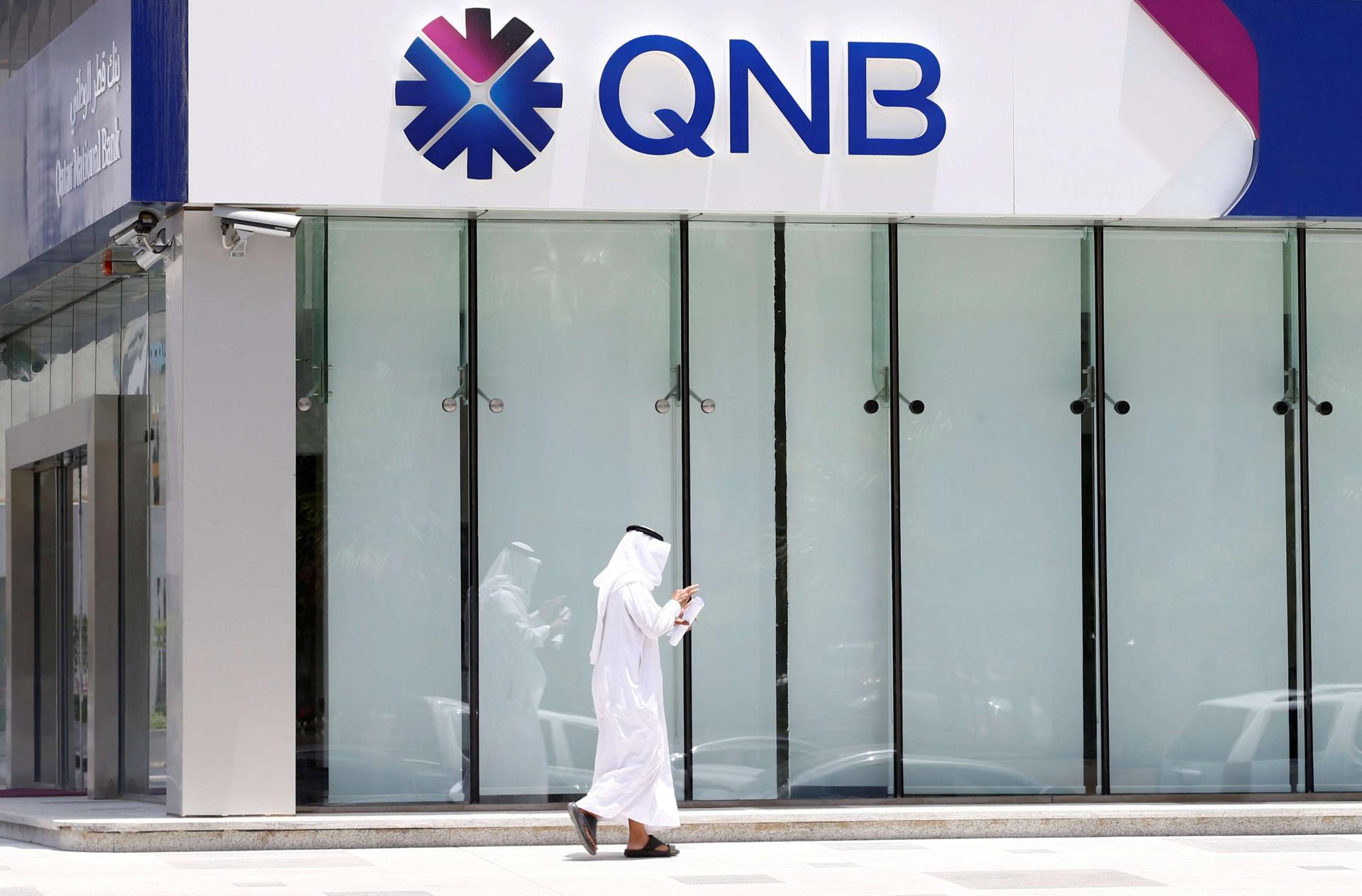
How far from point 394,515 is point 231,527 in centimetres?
114

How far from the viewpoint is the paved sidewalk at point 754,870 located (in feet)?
33.1

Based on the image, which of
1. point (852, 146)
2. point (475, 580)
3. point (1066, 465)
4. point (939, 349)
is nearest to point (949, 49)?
point (852, 146)

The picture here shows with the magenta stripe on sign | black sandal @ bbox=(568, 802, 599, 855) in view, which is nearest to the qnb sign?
the magenta stripe on sign

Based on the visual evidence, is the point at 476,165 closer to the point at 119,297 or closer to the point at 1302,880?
the point at 119,297

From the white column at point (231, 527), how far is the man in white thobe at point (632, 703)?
84.3 inches

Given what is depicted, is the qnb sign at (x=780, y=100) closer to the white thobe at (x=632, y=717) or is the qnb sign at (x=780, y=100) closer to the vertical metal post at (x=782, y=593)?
the vertical metal post at (x=782, y=593)

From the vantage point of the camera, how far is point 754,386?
13.2 metres

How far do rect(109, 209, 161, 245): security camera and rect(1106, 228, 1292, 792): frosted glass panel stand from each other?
251 inches

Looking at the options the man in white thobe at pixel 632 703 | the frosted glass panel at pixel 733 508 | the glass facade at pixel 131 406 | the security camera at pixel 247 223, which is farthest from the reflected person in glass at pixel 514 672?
the security camera at pixel 247 223

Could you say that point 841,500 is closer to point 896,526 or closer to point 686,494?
point 896,526

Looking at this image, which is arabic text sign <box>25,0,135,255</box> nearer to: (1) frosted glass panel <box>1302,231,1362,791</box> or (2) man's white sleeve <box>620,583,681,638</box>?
(2) man's white sleeve <box>620,583,681,638</box>

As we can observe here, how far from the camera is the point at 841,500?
13258mm

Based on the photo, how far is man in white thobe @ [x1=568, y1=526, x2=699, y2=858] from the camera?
1116 cm

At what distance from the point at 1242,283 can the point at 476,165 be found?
→ 5.41m
